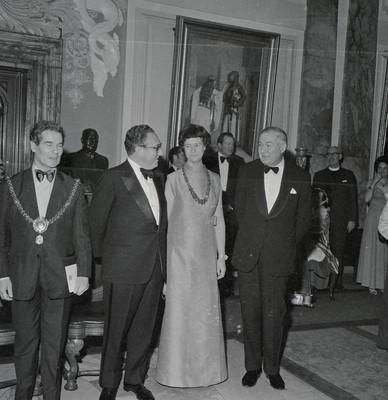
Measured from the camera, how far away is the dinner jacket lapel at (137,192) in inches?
114

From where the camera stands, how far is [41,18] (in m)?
5.82

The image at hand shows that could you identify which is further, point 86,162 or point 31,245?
point 86,162

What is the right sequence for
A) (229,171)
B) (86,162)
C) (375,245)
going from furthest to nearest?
(375,245)
(229,171)
(86,162)

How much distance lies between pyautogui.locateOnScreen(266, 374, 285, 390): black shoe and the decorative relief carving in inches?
159

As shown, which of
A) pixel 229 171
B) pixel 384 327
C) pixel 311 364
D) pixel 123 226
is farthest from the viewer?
pixel 229 171

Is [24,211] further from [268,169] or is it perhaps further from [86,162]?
[86,162]

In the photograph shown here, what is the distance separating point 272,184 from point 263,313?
0.85 m

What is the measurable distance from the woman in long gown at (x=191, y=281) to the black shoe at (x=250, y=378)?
0.73 ft

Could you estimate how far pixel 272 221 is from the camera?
3320mm

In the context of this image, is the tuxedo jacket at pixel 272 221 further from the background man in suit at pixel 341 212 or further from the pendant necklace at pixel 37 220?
the background man in suit at pixel 341 212

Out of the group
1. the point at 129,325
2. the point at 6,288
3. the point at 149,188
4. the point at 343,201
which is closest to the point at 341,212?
the point at 343,201

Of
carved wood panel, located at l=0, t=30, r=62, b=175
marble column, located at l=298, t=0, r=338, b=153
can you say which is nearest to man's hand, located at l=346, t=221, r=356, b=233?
marble column, located at l=298, t=0, r=338, b=153

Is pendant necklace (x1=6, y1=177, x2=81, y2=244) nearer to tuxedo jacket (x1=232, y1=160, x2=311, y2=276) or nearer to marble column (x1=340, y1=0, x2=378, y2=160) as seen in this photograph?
tuxedo jacket (x1=232, y1=160, x2=311, y2=276)

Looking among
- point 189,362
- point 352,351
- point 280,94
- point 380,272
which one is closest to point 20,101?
point 280,94
